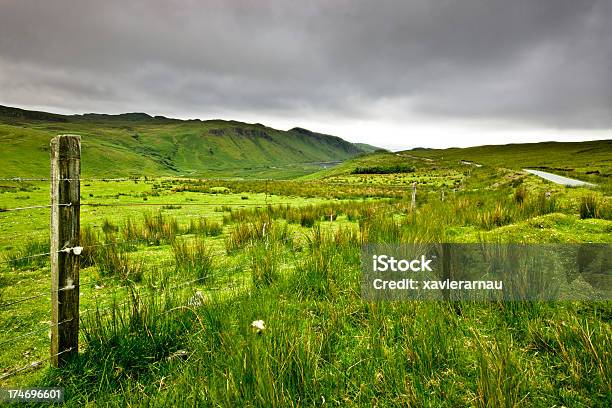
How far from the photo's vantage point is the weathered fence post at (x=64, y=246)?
118 inches

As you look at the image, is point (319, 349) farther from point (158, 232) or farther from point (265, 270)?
point (158, 232)

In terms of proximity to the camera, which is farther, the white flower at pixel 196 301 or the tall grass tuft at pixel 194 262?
the tall grass tuft at pixel 194 262

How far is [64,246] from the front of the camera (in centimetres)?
304

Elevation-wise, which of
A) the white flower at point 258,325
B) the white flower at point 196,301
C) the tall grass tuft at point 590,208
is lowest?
the white flower at point 196,301

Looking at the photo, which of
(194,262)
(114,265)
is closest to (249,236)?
(194,262)

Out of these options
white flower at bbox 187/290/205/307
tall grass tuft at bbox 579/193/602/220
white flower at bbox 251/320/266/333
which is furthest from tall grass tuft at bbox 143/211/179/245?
tall grass tuft at bbox 579/193/602/220

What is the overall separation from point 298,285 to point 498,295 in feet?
8.34

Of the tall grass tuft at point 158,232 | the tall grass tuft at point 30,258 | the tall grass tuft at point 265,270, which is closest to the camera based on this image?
the tall grass tuft at point 265,270

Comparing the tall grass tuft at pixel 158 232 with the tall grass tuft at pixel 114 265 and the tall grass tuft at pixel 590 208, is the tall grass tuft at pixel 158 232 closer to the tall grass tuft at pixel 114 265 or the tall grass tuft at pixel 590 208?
the tall grass tuft at pixel 114 265

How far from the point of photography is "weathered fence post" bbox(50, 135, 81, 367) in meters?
2.99

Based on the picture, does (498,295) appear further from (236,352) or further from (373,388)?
(236,352)

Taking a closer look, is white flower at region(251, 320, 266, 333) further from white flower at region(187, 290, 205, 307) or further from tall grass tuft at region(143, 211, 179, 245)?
tall grass tuft at region(143, 211, 179, 245)

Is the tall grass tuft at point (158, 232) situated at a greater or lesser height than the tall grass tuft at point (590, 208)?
lesser

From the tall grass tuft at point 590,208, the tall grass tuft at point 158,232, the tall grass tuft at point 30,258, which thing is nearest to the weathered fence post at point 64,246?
the tall grass tuft at point 30,258
